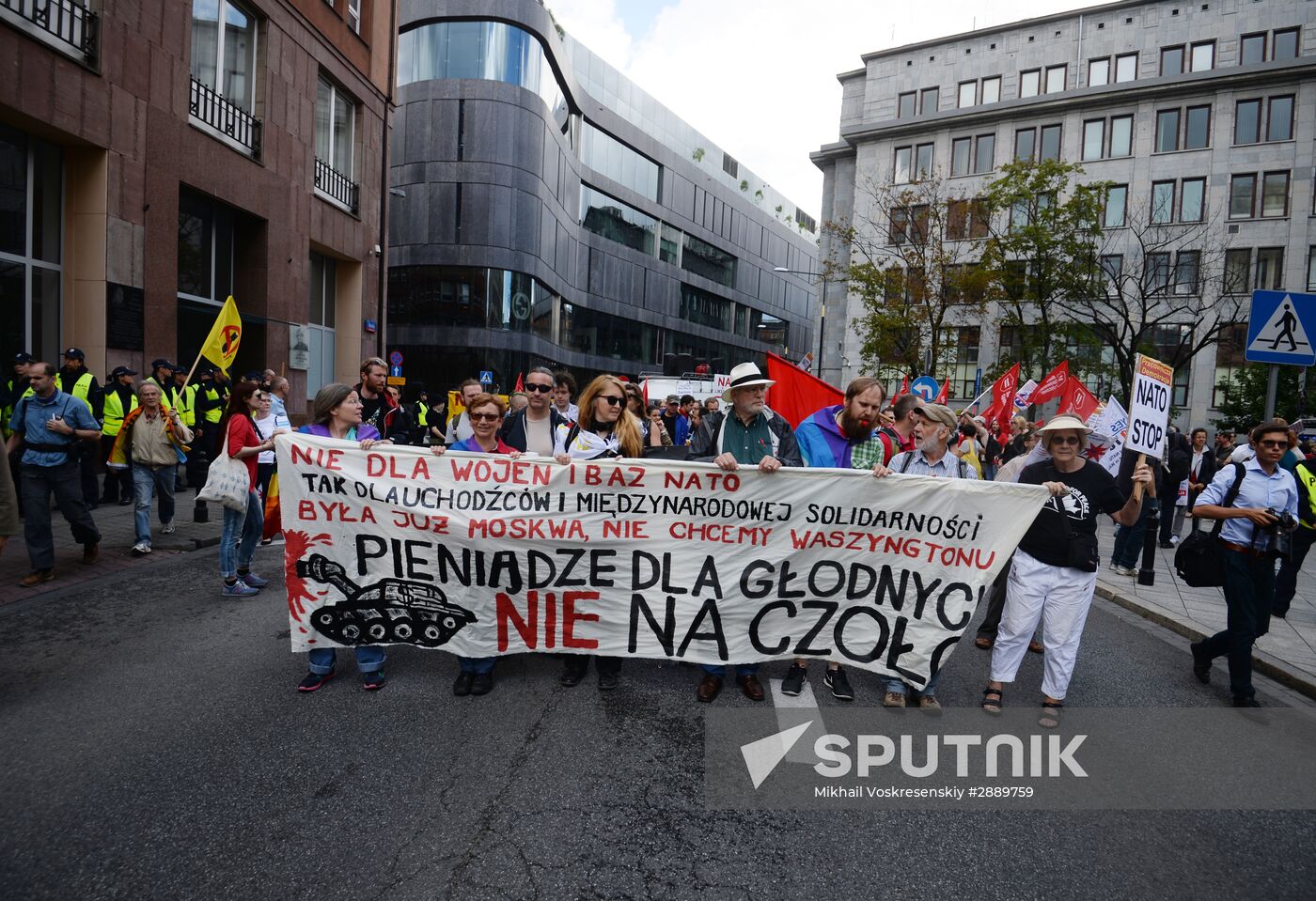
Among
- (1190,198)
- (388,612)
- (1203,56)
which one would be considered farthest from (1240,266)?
(388,612)

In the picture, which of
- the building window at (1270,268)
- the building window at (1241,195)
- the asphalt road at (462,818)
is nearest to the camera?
the asphalt road at (462,818)

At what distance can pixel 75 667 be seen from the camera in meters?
4.85

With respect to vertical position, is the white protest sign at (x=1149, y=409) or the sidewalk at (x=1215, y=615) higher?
the white protest sign at (x=1149, y=409)

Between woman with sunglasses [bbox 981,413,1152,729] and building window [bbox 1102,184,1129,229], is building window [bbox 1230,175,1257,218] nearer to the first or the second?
building window [bbox 1102,184,1129,229]

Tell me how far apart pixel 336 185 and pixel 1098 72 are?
39.6 metres

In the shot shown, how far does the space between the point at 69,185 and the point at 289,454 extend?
11041 millimetres

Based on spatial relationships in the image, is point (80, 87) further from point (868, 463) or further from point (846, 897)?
point (846, 897)

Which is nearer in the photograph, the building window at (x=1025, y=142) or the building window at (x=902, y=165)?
the building window at (x=1025, y=142)

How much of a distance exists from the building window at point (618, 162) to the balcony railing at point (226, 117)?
103 ft

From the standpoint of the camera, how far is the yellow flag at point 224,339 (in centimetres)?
808

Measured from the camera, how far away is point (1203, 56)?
3809 centimetres

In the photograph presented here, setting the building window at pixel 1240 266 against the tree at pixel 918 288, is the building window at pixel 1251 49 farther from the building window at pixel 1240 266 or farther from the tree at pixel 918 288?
the tree at pixel 918 288

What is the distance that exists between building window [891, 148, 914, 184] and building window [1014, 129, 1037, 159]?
5.62 m

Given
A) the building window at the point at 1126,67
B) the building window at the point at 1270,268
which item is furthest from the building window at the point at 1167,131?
the building window at the point at 1270,268
